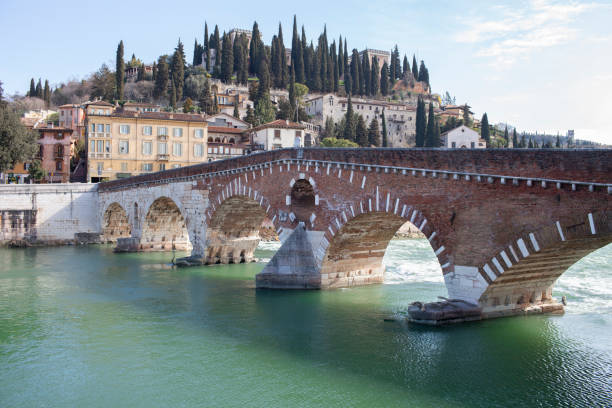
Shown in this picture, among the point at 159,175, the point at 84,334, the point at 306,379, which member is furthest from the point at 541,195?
the point at 159,175

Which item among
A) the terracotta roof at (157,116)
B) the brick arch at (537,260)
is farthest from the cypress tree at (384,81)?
the brick arch at (537,260)

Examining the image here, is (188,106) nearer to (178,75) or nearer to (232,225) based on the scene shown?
(178,75)

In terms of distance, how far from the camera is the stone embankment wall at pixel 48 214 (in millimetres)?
40375

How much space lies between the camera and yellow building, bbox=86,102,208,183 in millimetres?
51969

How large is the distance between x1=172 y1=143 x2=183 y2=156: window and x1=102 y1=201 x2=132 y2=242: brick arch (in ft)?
39.8

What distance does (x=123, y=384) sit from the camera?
475 inches

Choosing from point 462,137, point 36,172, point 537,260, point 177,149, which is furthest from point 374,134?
point 537,260

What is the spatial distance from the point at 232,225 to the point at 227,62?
7574cm

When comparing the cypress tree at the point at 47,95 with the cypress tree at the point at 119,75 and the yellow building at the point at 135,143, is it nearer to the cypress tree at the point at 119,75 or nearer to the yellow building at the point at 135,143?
the cypress tree at the point at 119,75

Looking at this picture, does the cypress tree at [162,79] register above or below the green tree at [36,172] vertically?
above

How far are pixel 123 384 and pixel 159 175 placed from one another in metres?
22.5

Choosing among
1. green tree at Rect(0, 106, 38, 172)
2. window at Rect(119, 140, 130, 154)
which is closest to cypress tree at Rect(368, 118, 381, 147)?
window at Rect(119, 140, 130, 154)

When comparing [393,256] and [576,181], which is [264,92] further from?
[576,181]

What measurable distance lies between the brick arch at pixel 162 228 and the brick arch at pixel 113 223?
270 inches
